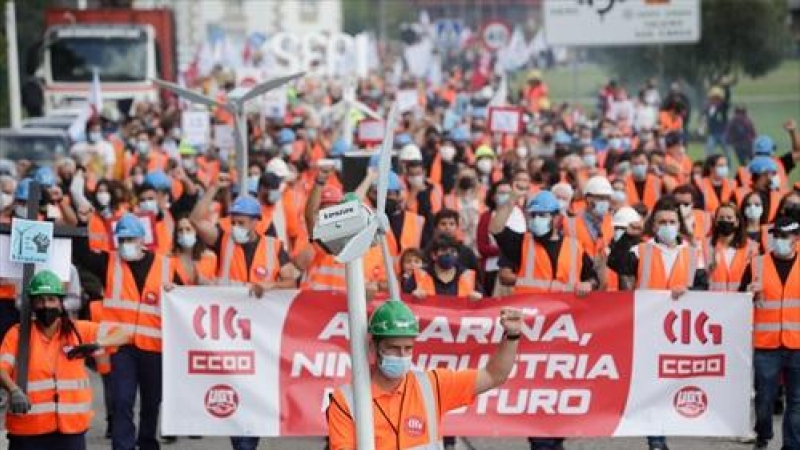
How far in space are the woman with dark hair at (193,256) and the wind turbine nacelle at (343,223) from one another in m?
6.85

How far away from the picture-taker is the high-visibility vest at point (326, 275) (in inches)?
608

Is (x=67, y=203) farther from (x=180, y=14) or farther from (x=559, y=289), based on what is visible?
(x=180, y=14)

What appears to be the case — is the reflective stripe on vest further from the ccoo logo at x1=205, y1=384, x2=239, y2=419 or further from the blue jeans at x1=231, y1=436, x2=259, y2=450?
the blue jeans at x1=231, y1=436, x2=259, y2=450

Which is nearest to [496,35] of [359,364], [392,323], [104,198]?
[104,198]

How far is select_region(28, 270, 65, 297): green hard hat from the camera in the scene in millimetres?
11961

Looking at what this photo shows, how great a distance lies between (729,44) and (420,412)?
37.0m

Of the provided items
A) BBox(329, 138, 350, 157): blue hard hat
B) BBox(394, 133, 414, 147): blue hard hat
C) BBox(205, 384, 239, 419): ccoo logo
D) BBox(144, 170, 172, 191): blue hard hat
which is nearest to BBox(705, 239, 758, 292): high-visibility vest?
BBox(205, 384, 239, 419): ccoo logo

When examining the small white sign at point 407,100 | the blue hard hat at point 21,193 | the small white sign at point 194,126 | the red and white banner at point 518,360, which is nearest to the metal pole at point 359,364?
the red and white banner at point 518,360

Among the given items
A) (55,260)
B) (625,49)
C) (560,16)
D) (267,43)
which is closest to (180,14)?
(267,43)

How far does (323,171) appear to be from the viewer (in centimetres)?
1908

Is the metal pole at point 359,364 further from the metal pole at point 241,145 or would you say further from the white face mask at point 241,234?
the metal pole at point 241,145

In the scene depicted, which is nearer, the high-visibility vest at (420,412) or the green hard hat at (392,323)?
the green hard hat at (392,323)

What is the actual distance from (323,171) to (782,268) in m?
5.51

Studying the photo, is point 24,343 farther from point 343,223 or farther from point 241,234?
point 343,223
